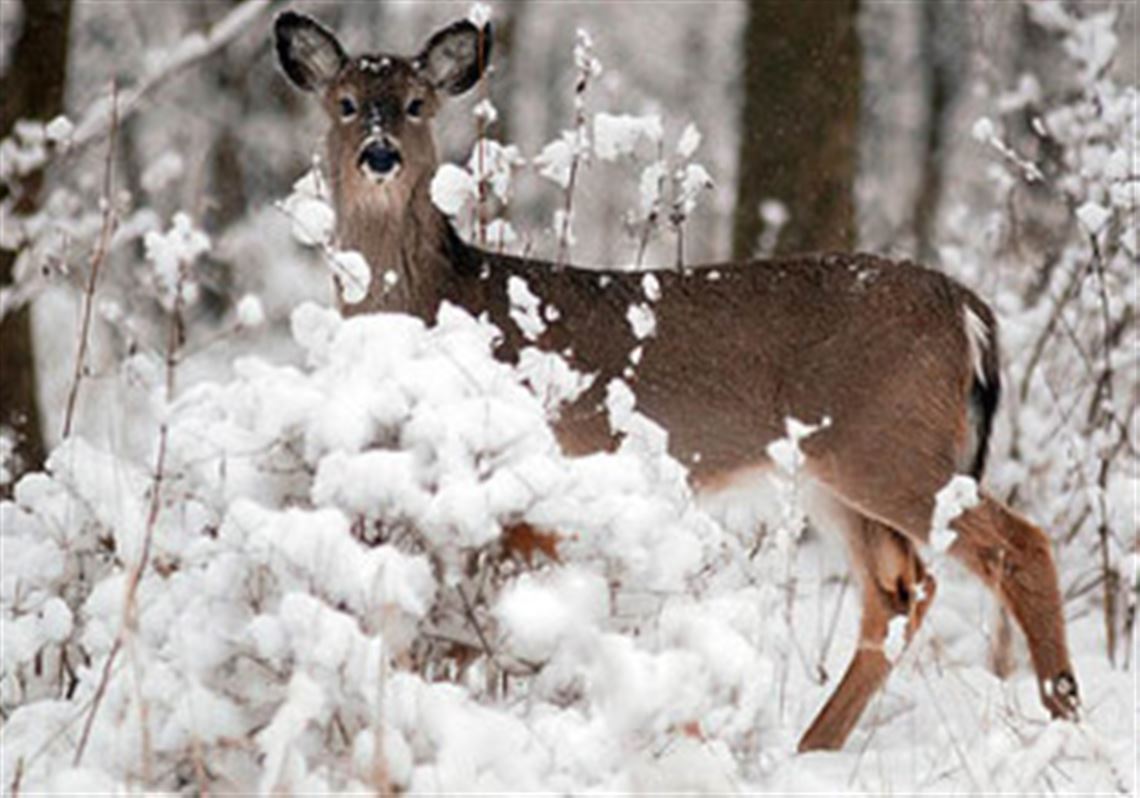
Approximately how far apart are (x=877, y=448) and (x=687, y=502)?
1.94 m

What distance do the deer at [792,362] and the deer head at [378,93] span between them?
0.5 inches

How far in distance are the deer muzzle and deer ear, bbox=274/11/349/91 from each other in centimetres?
50

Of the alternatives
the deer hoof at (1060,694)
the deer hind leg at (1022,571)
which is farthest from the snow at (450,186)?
the deer hoof at (1060,694)

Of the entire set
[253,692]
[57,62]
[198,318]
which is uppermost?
[57,62]

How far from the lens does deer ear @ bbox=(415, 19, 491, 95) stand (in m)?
8.14

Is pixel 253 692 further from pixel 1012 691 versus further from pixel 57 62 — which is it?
pixel 57 62

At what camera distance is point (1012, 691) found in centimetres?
699

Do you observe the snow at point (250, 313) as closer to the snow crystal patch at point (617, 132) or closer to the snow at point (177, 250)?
the snow at point (177, 250)

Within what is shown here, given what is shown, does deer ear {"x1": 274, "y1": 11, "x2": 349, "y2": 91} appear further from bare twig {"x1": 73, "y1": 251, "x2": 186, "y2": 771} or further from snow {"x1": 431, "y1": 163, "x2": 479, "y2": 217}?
bare twig {"x1": 73, "y1": 251, "x2": 186, "y2": 771}

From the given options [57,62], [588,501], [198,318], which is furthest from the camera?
[198,318]

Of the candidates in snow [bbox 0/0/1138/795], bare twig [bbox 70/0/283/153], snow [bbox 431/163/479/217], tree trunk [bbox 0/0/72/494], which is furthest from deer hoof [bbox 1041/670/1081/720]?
tree trunk [bbox 0/0/72/494]

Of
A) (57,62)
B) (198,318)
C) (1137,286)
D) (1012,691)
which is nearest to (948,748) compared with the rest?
(1012,691)

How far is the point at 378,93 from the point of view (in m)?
7.99

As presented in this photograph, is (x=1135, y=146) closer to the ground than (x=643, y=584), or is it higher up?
higher up
